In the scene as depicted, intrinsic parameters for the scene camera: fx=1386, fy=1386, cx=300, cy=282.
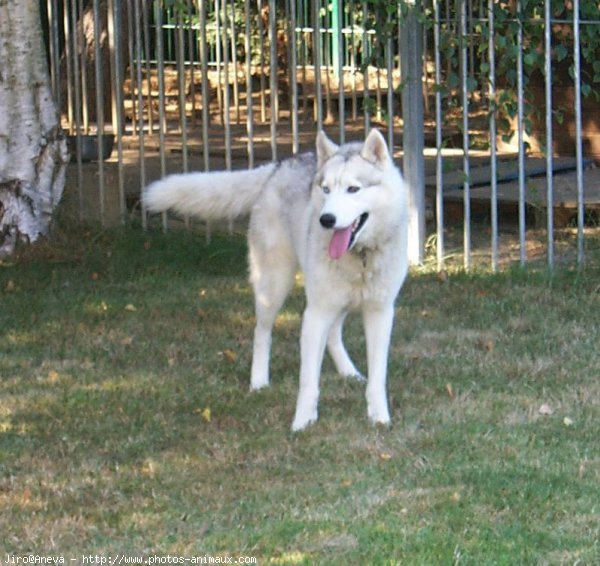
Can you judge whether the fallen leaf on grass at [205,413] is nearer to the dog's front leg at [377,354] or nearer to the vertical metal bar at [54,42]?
the dog's front leg at [377,354]

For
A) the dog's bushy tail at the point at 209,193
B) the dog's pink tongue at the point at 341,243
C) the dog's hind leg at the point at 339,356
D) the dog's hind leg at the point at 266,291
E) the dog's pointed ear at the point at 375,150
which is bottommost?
the dog's hind leg at the point at 339,356

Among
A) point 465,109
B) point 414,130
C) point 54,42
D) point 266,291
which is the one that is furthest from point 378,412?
point 54,42

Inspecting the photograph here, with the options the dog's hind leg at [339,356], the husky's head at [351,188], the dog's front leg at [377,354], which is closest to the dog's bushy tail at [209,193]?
the dog's hind leg at [339,356]

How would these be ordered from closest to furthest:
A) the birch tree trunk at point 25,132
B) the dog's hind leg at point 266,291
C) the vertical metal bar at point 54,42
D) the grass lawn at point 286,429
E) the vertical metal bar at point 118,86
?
the grass lawn at point 286,429
the dog's hind leg at point 266,291
the birch tree trunk at point 25,132
the vertical metal bar at point 118,86
the vertical metal bar at point 54,42

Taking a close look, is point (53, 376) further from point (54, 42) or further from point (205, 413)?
point (54, 42)

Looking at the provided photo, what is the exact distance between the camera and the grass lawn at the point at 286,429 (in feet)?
15.4

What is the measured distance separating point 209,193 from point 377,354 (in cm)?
131

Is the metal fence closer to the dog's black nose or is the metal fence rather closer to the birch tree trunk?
the birch tree trunk

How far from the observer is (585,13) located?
29.7 ft

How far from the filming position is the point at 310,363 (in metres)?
6.00

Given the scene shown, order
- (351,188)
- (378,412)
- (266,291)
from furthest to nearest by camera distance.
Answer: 1. (266,291)
2. (378,412)
3. (351,188)

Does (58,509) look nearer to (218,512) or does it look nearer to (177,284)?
(218,512)

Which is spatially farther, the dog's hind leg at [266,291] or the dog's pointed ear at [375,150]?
the dog's hind leg at [266,291]

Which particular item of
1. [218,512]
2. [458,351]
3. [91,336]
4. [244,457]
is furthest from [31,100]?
[218,512]
